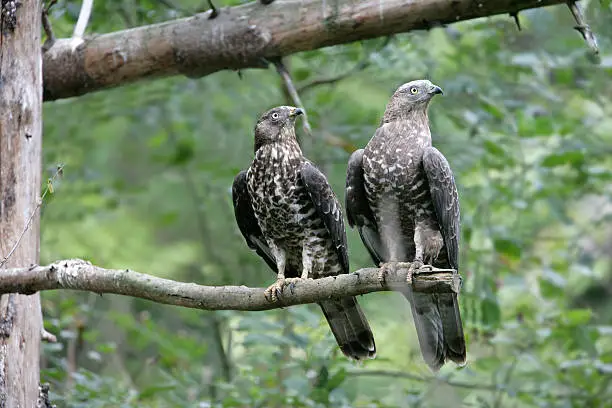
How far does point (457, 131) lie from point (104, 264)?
11.7 ft

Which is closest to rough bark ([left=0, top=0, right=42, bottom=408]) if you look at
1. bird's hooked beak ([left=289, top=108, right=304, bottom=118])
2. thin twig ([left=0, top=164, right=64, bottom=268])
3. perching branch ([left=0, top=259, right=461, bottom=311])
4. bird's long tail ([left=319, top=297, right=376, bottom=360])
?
thin twig ([left=0, top=164, right=64, bottom=268])

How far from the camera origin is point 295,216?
5043 mm

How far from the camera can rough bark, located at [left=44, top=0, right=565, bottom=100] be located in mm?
4938

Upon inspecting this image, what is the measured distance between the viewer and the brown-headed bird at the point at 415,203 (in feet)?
15.2

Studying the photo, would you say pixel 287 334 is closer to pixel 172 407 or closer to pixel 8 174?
pixel 172 407

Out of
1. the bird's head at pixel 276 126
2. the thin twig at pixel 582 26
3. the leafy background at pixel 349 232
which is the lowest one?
the leafy background at pixel 349 232

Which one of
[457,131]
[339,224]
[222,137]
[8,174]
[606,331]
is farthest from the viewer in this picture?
[222,137]

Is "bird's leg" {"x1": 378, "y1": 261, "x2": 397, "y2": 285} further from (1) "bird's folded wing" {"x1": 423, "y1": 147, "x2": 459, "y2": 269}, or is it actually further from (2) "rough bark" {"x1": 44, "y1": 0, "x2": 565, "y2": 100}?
(2) "rough bark" {"x1": 44, "y1": 0, "x2": 565, "y2": 100}

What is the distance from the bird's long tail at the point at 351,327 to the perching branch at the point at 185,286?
2.41ft

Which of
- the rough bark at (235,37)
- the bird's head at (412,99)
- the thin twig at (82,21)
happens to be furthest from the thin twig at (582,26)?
the thin twig at (82,21)

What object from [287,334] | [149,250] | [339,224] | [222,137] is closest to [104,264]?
[149,250]

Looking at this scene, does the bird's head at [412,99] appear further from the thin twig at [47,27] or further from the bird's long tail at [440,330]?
the thin twig at [47,27]

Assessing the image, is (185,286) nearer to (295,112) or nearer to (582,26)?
(295,112)

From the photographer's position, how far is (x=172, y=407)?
6.52 metres
